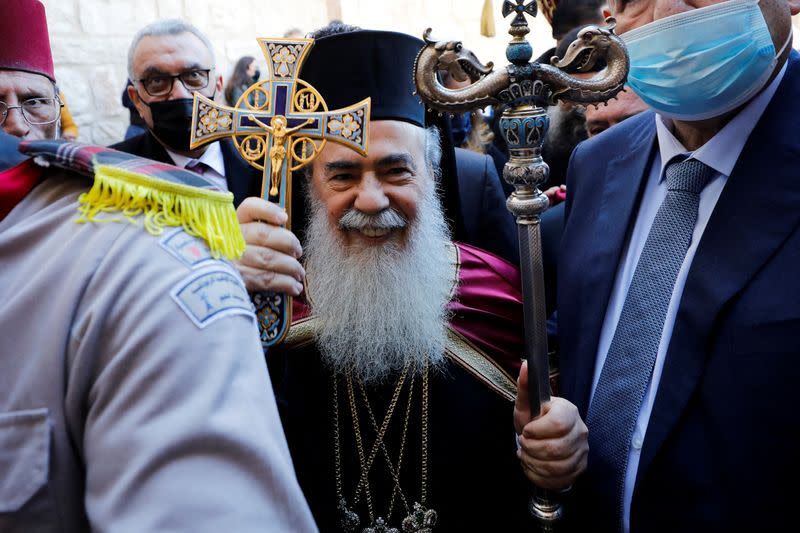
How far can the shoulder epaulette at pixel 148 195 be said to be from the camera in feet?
3.62

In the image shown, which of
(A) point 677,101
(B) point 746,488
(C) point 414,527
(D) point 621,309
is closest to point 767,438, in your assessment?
(B) point 746,488

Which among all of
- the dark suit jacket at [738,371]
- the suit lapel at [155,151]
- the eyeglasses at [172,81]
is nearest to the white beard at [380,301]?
the dark suit jacket at [738,371]

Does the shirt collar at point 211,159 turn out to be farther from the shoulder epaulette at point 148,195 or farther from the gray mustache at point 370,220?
the shoulder epaulette at point 148,195

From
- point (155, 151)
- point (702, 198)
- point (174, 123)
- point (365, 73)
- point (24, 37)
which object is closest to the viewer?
point (702, 198)

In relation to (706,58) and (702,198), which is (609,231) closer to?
(702,198)

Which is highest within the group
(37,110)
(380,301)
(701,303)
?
(37,110)

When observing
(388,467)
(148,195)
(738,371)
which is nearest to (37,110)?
(388,467)

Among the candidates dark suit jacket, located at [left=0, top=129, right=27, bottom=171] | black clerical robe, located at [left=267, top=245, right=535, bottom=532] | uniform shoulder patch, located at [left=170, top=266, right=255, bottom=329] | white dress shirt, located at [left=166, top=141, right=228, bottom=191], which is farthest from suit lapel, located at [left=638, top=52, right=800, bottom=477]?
white dress shirt, located at [left=166, top=141, right=228, bottom=191]

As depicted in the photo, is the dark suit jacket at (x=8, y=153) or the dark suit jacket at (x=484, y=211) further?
the dark suit jacket at (x=484, y=211)

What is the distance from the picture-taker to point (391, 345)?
2.58 meters

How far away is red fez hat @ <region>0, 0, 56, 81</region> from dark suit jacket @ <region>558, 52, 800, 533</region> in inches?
110

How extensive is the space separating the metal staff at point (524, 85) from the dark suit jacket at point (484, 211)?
4.27ft

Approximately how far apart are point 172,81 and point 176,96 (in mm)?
93

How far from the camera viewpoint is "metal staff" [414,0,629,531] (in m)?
1.61
